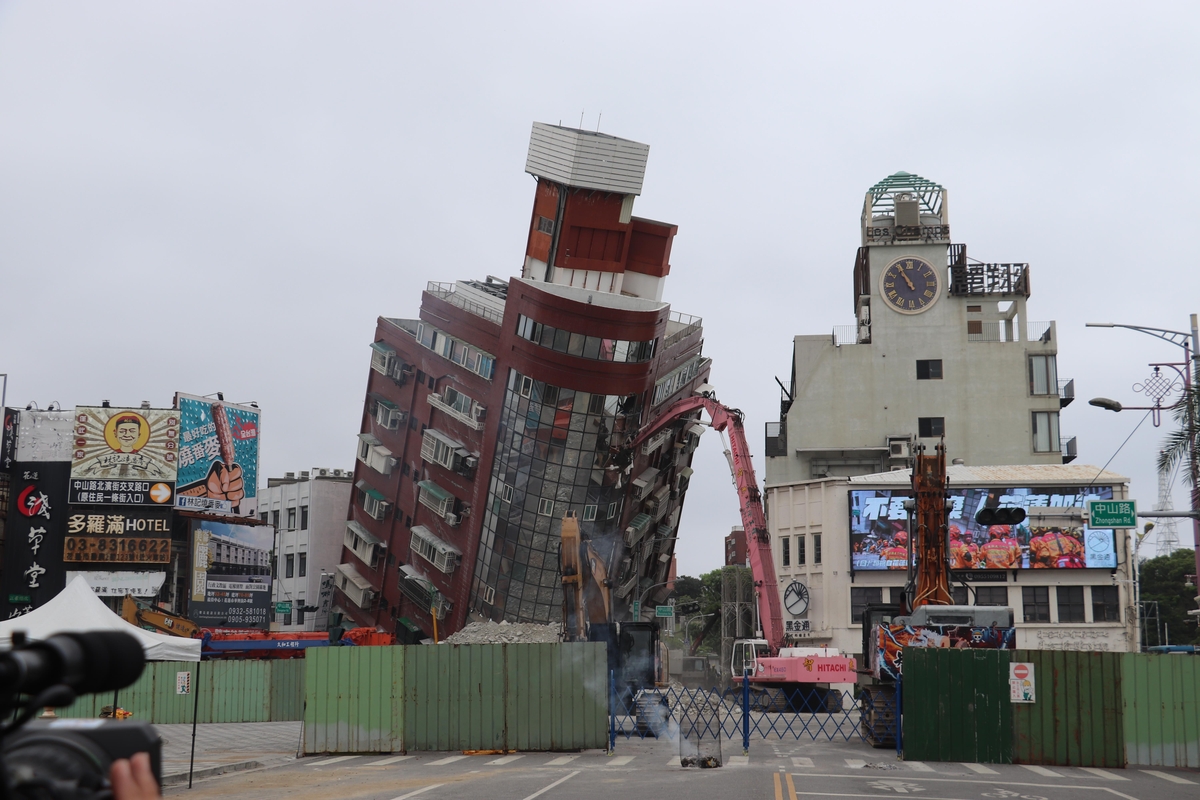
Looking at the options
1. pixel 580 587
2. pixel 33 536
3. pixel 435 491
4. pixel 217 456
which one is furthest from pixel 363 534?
pixel 580 587

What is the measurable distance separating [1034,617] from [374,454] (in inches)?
1598

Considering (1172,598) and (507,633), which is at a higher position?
(1172,598)

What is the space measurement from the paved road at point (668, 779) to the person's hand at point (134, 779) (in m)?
15.3

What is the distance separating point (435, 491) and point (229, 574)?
2238 centimetres

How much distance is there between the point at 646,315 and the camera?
2324 inches

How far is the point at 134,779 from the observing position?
4109 millimetres

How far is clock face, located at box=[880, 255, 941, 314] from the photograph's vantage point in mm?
84812

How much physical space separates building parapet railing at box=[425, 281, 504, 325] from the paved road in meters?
35.7

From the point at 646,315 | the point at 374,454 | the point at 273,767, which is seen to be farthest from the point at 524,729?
the point at 374,454

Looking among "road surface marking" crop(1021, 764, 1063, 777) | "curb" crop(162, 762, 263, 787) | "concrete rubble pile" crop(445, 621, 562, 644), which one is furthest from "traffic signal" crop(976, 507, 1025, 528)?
"concrete rubble pile" crop(445, 621, 562, 644)

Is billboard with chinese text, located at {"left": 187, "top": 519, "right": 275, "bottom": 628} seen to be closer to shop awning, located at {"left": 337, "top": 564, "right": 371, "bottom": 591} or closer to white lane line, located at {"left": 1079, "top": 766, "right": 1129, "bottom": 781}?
shop awning, located at {"left": 337, "top": 564, "right": 371, "bottom": 591}

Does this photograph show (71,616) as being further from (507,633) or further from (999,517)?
(507,633)

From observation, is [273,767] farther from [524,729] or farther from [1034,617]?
[1034,617]

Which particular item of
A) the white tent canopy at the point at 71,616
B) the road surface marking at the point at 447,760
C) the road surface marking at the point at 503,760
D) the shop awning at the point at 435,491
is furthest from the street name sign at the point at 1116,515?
the shop awning at the point at 435,491
